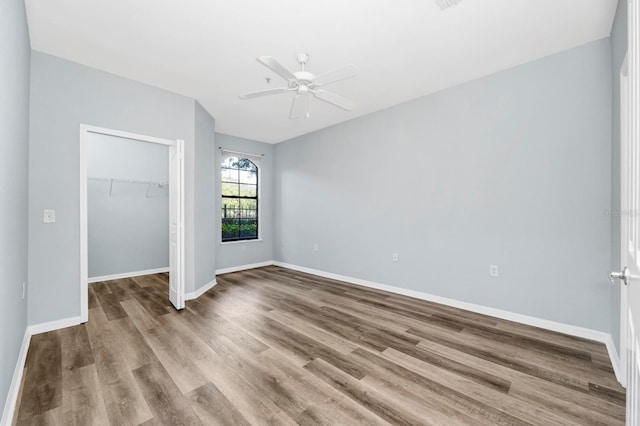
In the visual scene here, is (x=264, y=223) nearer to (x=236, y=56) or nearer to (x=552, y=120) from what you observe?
(x=236, y=56)

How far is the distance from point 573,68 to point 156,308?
205 inches

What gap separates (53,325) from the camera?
283 centimetres

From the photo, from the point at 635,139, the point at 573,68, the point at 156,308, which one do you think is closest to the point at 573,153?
the point at 573,68

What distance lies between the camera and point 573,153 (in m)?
2.68

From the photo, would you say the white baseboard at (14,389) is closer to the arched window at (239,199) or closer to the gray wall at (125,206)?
the gray wall at (125,206)

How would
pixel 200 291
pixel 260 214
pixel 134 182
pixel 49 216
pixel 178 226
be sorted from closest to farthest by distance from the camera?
1. pixel 49 216
2. pixel 178 226
3. pixel 200 291
4. pixel 134 182
5. pixel 260 214

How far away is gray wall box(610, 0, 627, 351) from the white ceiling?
0.64 feet

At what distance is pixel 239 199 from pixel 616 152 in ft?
18.0

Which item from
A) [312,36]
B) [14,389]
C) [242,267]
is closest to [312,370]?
[14,389]

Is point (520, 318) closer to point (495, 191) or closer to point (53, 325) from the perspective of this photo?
point (495, 191)

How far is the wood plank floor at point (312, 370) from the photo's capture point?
167cm

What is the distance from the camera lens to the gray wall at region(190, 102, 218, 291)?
160 inches

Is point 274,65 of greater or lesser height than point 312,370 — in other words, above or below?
above

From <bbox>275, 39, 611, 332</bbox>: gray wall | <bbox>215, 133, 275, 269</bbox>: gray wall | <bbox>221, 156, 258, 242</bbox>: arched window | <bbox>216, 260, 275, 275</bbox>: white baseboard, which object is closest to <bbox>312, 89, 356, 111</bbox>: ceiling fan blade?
<bbox>275, 39, 611, 332</bbox>: gray wall
